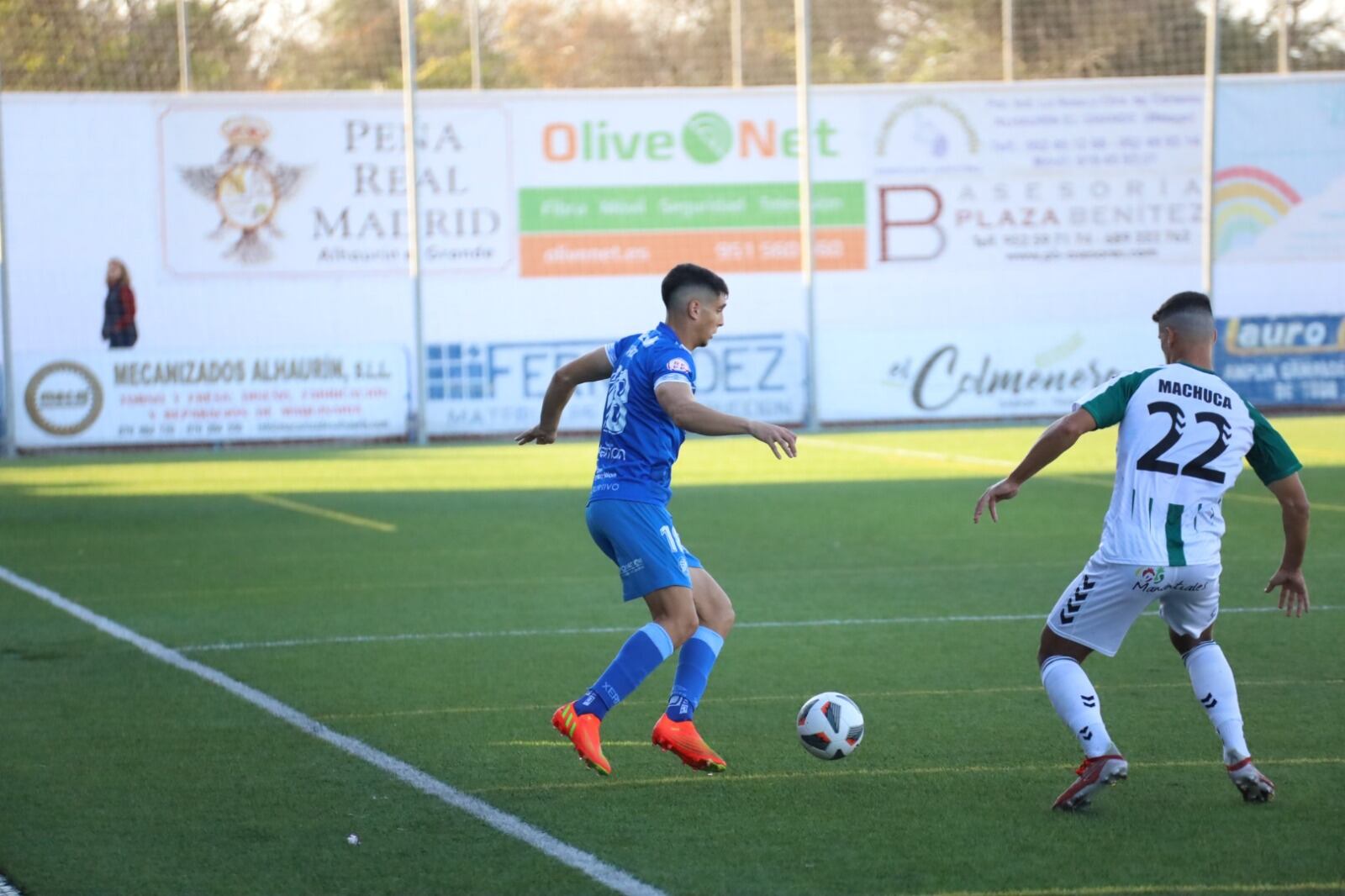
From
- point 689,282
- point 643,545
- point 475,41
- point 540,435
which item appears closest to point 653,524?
point 643,545

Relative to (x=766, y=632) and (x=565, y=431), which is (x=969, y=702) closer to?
(x=766, y=632)

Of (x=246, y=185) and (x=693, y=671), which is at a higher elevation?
(x=246, y=185)

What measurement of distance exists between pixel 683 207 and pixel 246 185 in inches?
258

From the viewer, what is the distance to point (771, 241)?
2773cm

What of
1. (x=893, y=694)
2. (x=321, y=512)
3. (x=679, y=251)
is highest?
(x=679, y=251)

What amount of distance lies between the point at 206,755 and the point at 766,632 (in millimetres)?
3804

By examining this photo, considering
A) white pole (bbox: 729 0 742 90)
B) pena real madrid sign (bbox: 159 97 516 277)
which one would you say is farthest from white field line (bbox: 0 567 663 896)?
white pole (bbox: 729 0 742 90)

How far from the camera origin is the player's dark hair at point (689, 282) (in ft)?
21.6

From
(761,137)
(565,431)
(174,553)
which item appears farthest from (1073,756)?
(761,137)

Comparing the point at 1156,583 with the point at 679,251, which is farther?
the point at 679,251

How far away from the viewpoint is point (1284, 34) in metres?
28.5

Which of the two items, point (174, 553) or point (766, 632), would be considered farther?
point (174, 553)

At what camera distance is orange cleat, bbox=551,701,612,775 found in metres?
6.30

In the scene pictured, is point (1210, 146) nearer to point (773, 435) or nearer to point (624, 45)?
point (624, 45)
